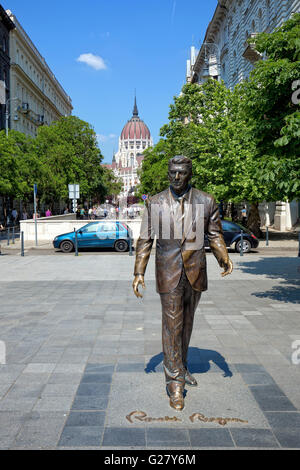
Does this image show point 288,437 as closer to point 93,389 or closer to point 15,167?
point 93,389

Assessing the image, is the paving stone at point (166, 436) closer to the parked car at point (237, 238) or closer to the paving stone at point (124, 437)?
the paving stone at point (124, 437)

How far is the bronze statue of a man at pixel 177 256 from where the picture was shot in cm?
407

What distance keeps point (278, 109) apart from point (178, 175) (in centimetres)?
569

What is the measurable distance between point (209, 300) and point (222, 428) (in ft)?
17.3

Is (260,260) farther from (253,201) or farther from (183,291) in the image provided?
(183,291)

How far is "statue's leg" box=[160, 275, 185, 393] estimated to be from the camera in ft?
13.3

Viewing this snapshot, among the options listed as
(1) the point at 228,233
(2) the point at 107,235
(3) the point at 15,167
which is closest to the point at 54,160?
(3) the point at 15,167

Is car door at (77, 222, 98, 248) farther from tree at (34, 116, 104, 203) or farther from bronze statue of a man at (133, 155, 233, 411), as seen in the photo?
tree at (34, 116, 104, 203)

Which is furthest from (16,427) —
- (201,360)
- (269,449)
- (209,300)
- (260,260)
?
(260,260)

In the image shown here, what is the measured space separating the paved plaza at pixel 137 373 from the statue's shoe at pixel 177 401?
0.06 meters

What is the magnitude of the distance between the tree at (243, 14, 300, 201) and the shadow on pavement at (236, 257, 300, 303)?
198 cm

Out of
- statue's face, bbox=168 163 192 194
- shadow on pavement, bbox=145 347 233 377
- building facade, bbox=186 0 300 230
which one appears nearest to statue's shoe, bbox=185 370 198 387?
shadow on pavement, bbox=145 347 233 377

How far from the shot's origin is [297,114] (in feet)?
25.5

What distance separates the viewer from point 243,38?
35656 millimetres
